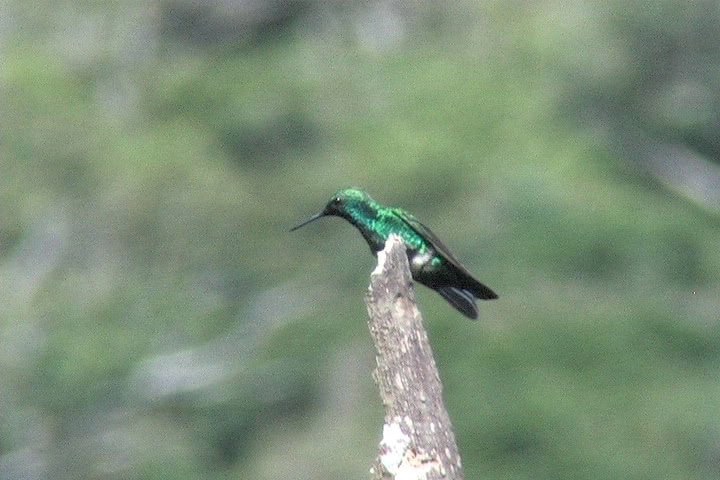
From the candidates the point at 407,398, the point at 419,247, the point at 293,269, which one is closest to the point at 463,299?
the point at 419,247

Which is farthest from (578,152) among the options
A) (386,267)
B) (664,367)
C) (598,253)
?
(386,267)

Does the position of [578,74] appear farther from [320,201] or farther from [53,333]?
[53,333]

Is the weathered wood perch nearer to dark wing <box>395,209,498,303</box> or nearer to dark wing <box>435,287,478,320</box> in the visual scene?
dark wing <box>395,209,498,303</box>

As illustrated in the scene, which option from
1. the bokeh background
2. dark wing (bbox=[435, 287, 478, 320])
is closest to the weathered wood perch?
dark wing (bbox=[435, 287, 478, 320])

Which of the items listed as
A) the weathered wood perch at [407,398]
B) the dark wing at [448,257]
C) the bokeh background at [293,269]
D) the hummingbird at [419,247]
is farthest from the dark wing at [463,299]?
the bokeh background at [293,269]

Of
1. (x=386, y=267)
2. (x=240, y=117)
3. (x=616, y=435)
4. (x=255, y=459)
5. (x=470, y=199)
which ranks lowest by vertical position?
(x=386, y=267)

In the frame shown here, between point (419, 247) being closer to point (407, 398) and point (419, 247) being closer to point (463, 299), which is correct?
point (463, 299)
